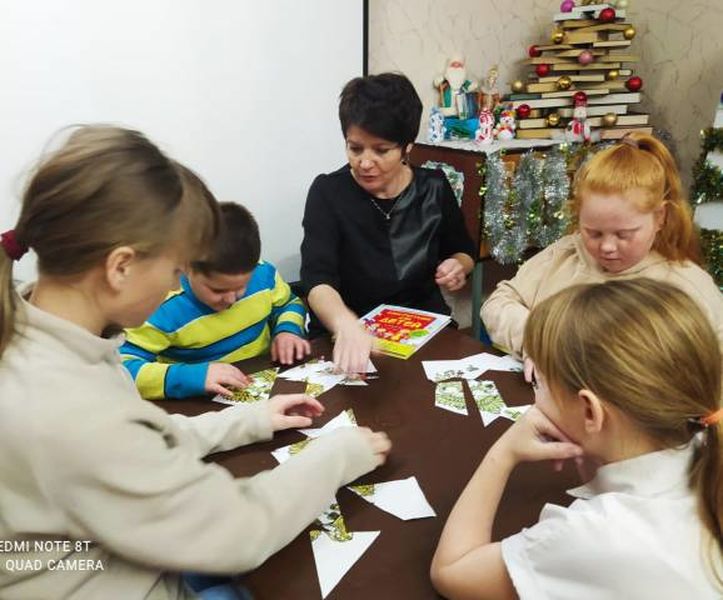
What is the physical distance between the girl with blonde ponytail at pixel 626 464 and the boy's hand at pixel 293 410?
1.44 feet

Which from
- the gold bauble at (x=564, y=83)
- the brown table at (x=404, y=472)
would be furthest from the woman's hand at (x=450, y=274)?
the gold bauble at (x=564, y=83)

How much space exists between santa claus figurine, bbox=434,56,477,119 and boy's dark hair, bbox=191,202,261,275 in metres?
1.97

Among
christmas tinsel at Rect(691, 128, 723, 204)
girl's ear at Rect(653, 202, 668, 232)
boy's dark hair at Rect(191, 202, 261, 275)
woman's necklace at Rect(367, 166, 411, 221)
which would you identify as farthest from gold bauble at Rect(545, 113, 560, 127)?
boy's dark hair at Rect(191, 202, 261, 275)

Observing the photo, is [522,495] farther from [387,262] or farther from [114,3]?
[114,3]

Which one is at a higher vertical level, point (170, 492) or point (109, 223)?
point (109, 223)

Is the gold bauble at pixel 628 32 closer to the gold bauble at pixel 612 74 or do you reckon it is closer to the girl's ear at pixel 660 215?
the gold bauble at pixel 612 74

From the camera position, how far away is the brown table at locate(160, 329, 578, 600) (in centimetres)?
86

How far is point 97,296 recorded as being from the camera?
893 millimetres

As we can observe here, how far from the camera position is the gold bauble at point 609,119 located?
10.5ft

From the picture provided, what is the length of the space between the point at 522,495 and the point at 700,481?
32 cm

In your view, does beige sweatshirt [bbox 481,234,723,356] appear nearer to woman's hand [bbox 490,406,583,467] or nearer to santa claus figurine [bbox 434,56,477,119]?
woman's hand [bbox 490,406,583,467]

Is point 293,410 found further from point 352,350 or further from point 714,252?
point 714,252

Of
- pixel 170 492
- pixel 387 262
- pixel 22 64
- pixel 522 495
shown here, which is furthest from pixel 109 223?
pixel 22 64

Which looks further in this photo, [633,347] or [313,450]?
[313,450]
